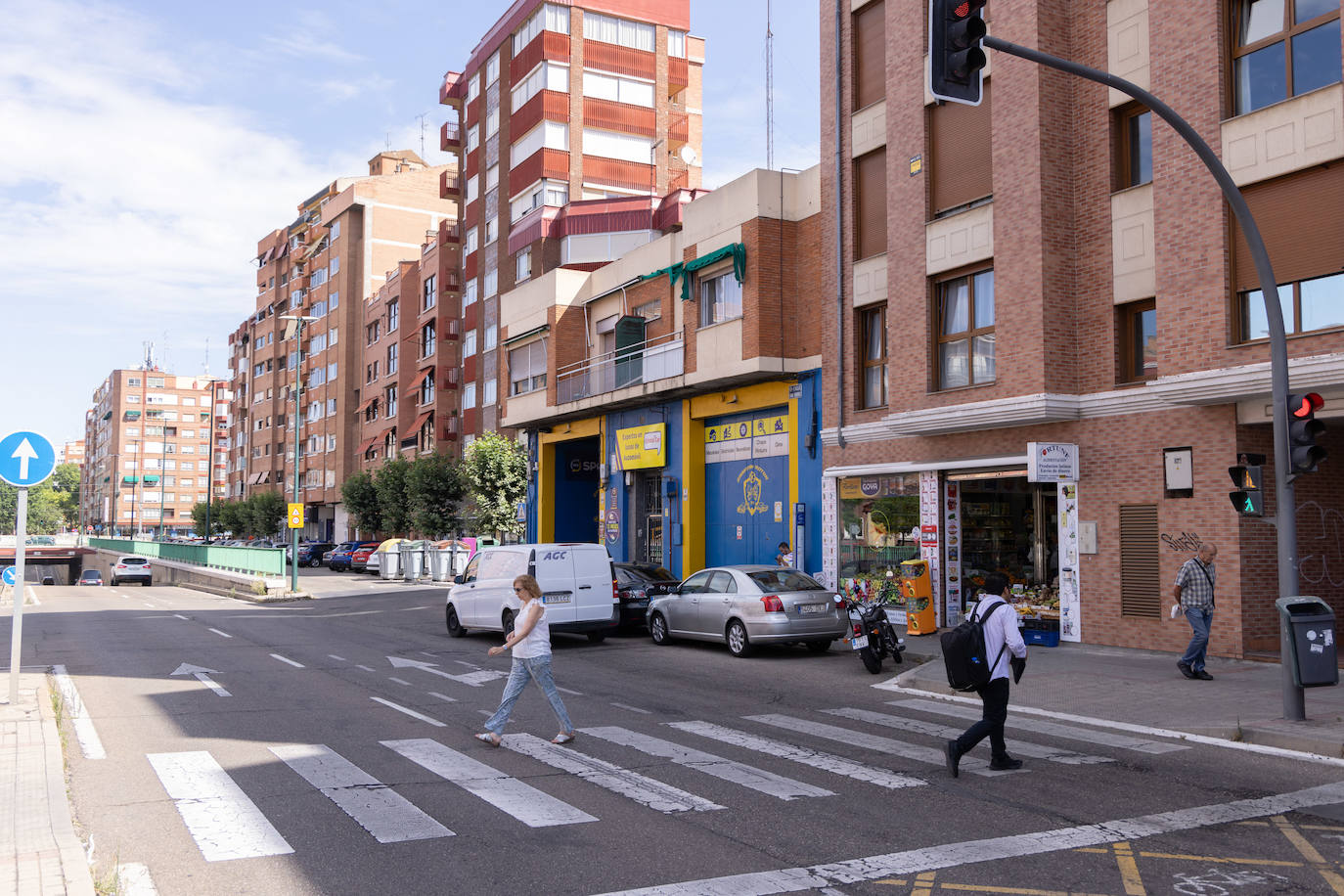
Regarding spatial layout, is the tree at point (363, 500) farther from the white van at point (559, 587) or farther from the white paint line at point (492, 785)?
the white paint line at point (492, 785)

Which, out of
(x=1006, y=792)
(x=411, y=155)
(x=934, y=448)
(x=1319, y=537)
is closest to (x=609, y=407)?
(x=934, y=448)

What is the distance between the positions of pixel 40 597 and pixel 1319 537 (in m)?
40.7

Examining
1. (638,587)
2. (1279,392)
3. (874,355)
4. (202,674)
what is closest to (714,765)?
(1279,392)

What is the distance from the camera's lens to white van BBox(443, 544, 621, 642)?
1803cm

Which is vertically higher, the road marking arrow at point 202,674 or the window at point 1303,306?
the window at point 1303,306

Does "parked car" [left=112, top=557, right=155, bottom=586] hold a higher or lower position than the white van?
lower

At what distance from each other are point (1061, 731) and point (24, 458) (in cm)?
1063

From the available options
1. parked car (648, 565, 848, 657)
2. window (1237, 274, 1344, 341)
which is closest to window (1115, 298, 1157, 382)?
window (1237, 274, 1344, 341)

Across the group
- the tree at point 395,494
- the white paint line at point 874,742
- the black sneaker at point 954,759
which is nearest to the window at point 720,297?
the white paint line at point 874,742

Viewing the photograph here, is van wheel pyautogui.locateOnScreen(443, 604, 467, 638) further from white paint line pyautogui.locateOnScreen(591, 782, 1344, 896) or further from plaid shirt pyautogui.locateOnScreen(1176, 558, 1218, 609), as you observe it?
white paint line pyautogui.locateOnScreen(591, 782, 1344, 896)

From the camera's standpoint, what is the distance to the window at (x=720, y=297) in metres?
25.5

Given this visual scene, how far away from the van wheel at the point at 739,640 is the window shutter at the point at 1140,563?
5633mm

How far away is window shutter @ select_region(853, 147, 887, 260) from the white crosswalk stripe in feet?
38.4

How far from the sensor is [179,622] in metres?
24.8
